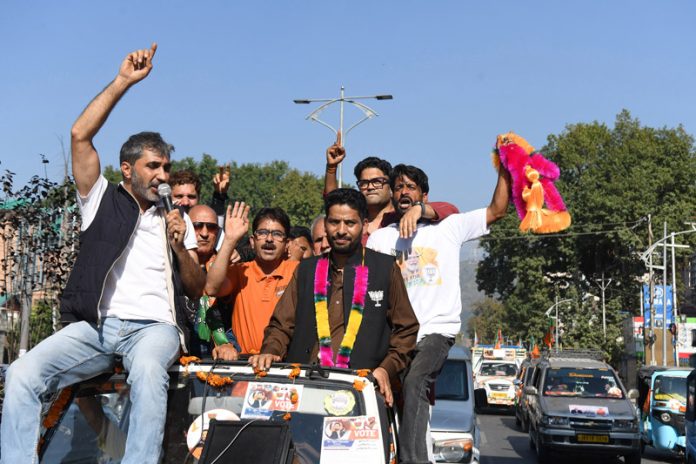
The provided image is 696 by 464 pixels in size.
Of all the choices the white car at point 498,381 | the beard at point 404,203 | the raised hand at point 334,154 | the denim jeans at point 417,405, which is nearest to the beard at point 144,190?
the denim jeans at point 417,405

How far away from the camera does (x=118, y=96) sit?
4.25 m

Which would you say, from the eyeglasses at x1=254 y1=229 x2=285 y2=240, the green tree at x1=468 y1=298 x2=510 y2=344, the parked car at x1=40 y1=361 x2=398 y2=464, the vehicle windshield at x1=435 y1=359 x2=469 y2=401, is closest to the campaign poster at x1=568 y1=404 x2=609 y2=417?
the vehicle windshield at x1=435 y1=359 x2=469 y2=401

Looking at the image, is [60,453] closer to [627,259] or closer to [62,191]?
[62,191]

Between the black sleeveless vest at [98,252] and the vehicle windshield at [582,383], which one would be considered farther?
the vehicle windshield at [582,383]

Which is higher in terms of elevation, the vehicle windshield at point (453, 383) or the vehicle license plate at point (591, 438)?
the vehicle windshield at point (453, 383)

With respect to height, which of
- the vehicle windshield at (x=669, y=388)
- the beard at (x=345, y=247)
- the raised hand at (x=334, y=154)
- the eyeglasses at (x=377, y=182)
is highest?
the raised hand at (x=334, y=154)

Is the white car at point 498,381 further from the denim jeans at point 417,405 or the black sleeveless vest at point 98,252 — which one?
the black sleeveless vest at point 98,252

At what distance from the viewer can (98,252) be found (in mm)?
4188

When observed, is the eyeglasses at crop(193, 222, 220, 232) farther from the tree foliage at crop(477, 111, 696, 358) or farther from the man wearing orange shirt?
the tree foliage at crop(477, 111, 696, 358)

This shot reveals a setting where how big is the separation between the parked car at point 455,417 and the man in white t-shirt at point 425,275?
3.97m

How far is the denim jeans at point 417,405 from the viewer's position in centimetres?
508

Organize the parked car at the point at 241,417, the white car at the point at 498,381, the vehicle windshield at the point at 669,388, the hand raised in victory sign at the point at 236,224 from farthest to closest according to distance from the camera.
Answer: the white car at the point at 498,381
the vehicle windshield at the point at 669,388
the hand raised in victory sign at the point at 236,224
the parked car at the point at 241,417

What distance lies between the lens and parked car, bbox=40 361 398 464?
13.4 feet

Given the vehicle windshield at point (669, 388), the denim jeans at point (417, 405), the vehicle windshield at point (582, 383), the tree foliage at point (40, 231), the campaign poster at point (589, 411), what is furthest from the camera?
the vehicle windshield at point (582, 383)
